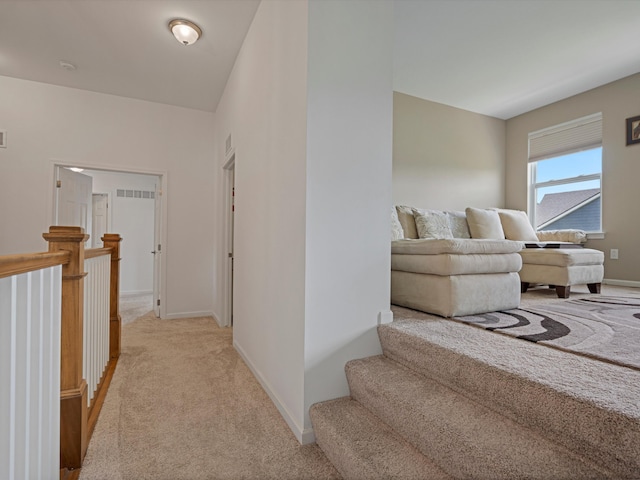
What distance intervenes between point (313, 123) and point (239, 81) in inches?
70.2

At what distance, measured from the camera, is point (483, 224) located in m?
3.67

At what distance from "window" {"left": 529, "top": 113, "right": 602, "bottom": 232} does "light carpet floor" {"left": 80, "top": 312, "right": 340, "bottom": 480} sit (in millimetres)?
4650

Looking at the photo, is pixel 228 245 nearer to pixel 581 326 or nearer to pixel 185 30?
pixel 185 30

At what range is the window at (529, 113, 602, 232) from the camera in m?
4.17

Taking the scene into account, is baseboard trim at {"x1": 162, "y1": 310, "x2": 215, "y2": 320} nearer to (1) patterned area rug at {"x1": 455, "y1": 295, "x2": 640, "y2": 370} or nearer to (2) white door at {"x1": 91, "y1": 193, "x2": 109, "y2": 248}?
(2) white door at {"x1": 91, "y1": 193, "x2": 109, "y2": 248}

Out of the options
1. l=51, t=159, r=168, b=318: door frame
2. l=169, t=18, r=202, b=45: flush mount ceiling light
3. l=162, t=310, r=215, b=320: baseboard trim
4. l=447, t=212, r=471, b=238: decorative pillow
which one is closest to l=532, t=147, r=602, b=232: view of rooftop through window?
l=447, t=212, r=471, b=238: decorative pillow

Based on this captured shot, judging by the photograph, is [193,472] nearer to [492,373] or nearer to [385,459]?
[385,459]

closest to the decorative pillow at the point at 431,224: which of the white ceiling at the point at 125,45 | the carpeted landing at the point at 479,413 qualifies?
the carpeted landing at the point at 479,413

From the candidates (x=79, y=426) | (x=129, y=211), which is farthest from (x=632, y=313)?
(x=129, y=211)

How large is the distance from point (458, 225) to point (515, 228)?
0.92 metres

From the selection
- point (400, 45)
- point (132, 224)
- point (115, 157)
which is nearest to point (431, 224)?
point (400, 45)

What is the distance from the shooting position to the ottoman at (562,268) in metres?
2.96

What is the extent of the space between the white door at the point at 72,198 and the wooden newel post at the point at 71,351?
9.55 feet

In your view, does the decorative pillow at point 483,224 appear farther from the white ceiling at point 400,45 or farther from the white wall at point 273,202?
the white wall at point 273,202
